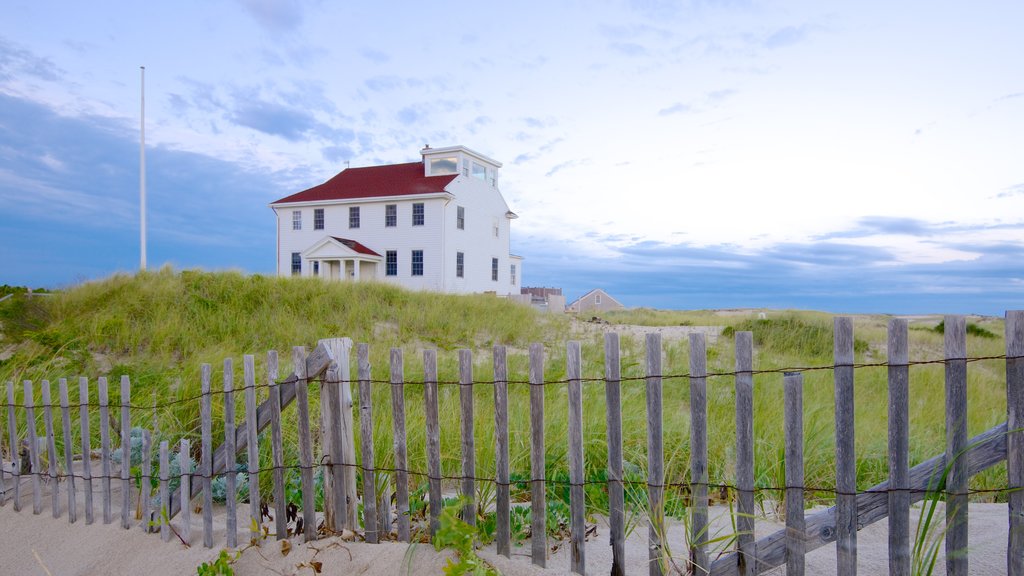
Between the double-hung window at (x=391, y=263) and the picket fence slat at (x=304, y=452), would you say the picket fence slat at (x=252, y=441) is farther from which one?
the double-hung window at (x=391, y=263)

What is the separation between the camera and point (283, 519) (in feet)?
14.6

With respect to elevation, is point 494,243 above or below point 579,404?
above

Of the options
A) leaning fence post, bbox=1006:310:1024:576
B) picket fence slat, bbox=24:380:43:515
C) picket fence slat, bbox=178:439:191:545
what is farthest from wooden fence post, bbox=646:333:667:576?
picket fence slat, bbox=24:380:43:515

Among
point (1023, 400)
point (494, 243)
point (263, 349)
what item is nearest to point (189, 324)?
point (263, 349)

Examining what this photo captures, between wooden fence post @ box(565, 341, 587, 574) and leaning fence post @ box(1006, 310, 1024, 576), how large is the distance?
2.19 metres

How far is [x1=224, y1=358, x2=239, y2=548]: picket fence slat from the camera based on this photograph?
178 inches

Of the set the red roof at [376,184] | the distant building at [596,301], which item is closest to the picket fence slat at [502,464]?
the red roof at [376,184]

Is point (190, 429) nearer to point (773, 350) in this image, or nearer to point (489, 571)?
point (489, 571)

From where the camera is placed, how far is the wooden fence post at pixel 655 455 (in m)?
3.51

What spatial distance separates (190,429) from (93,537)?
60.8 inches

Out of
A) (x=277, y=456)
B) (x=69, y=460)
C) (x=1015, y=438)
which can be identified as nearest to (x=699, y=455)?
(x=1015, y=438)

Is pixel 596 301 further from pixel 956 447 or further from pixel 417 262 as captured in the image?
pixel 956 447

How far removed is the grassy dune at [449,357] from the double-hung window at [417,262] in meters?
12.5

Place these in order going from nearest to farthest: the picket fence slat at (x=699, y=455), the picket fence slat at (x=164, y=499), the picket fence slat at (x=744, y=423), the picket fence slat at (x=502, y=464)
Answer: the picket fence slat at (x=744, y=423)
the picket fence slat at (x=699, y=455)
the picket fence slat at (x=502, y=464)
the picket fence slat at (x=164, y=499)
